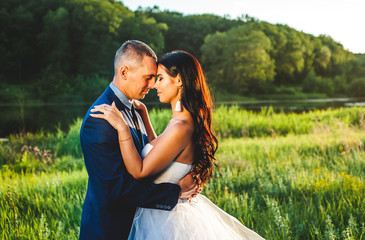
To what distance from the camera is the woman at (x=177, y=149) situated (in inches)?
83.6

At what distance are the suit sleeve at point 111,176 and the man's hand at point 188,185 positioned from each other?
0.21 metres

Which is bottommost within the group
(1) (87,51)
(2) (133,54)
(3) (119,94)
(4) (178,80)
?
(3) (119,94)

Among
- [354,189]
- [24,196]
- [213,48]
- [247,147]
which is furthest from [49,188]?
[213,48]

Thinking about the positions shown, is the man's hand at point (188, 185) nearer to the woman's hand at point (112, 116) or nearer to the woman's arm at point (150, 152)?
the woman's arm at point (150, 152)

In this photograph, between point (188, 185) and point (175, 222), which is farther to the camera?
point (188, 185)

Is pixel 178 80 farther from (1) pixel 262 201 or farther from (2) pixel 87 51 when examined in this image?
(2) pixel 87 51

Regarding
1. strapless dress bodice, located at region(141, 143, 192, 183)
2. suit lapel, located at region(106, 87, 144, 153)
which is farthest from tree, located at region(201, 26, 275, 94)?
strapless dress bodice, located at region(141, 143, 192, 183)

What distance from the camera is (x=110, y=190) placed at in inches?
82.3

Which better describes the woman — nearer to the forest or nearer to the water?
the water

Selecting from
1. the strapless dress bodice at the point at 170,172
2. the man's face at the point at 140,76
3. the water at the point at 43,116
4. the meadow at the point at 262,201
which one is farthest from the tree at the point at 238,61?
the strapless dress bodice at the point at 170,172

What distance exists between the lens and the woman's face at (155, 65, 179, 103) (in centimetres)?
235

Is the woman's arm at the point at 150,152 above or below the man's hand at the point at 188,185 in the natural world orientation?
above

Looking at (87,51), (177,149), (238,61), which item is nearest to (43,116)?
(177,149)

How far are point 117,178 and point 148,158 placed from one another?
0.23 metres
